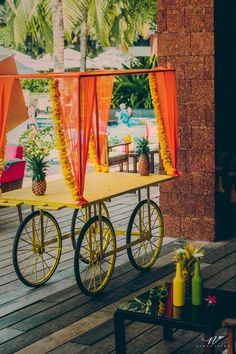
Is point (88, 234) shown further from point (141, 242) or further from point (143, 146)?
point (143, 146)

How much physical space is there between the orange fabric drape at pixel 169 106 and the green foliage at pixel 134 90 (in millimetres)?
14410

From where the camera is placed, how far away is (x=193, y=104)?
24.4 feet

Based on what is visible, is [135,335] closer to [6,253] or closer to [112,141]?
[6,253]

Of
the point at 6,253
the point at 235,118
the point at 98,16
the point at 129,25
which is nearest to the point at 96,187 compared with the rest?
the point at 6,253

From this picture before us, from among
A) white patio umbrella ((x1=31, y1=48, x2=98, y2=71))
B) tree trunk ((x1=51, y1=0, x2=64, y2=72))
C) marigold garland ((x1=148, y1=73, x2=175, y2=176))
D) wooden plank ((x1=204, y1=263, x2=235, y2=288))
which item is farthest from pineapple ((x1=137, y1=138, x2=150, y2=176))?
white patio umbrella ((x1=31, y1=48, x2=98, y2=71))

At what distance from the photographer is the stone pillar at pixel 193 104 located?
7.33 metres

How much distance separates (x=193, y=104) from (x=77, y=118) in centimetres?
206

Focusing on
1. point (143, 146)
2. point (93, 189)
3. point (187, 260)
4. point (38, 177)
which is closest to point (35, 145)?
point (143, 146)

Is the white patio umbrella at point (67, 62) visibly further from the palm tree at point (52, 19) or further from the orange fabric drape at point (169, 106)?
the orange fabric drape at point (169, 106)

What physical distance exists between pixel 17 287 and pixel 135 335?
143 cm

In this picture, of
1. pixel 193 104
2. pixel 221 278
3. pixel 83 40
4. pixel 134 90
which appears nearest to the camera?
pixel 221 278

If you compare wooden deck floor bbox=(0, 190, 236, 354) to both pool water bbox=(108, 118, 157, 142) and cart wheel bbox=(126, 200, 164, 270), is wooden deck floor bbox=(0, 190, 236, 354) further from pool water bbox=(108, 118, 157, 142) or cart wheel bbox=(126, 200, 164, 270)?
pool water bbox=(108, 118, 157, 142)

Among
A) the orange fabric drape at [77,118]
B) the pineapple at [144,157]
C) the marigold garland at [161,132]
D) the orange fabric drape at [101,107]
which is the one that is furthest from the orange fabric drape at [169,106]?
the orange fabric drape at [77,118]

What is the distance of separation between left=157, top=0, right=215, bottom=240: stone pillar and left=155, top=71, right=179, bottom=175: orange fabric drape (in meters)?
0.52
